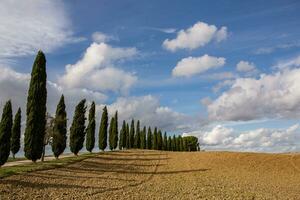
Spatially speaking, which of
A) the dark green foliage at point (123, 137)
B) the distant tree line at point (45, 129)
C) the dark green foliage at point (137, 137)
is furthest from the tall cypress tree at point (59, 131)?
the dark green foliage at point (137, 137)

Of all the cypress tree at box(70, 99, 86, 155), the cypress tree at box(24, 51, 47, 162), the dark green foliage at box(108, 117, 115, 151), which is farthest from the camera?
the dark green foliage at box(108, 117, 115, 151)

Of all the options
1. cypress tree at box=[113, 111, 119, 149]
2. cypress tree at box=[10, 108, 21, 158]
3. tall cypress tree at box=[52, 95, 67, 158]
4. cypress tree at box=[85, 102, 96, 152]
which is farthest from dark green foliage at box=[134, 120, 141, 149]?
tall cypress tree at box=[52, 95, 67, 158]

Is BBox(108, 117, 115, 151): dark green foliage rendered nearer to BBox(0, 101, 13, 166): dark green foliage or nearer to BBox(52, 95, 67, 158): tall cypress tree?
BBox(52, 95, 67, 158): tall cypress tree

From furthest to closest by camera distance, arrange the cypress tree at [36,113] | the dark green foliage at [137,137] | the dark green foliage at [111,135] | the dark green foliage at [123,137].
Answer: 1. the dark green foliage at [137,137]
2. the dark green foliage at [123,137]
3. the dark green foliage at [111,135]
4. the cypress tree at [36,113]

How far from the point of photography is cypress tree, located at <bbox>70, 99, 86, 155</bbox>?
59.1 metres

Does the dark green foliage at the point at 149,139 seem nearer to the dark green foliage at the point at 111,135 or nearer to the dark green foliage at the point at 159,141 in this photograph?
the dark green foliage at the point at 159,141

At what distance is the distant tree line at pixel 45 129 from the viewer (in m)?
38.5

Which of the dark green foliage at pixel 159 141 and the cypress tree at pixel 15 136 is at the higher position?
the dark green foliage at pixel 159 141

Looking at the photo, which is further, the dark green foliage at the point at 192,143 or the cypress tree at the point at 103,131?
the dark green foliage at the point at 192,143

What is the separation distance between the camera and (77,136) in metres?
59.6

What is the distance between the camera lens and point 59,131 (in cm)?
5184

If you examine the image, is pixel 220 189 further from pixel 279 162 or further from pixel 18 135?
pixel 18 135

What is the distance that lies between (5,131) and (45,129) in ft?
24.9

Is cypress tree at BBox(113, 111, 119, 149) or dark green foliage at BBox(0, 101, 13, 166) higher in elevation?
cypress tree at BBox(113, 111, 119, 149)
